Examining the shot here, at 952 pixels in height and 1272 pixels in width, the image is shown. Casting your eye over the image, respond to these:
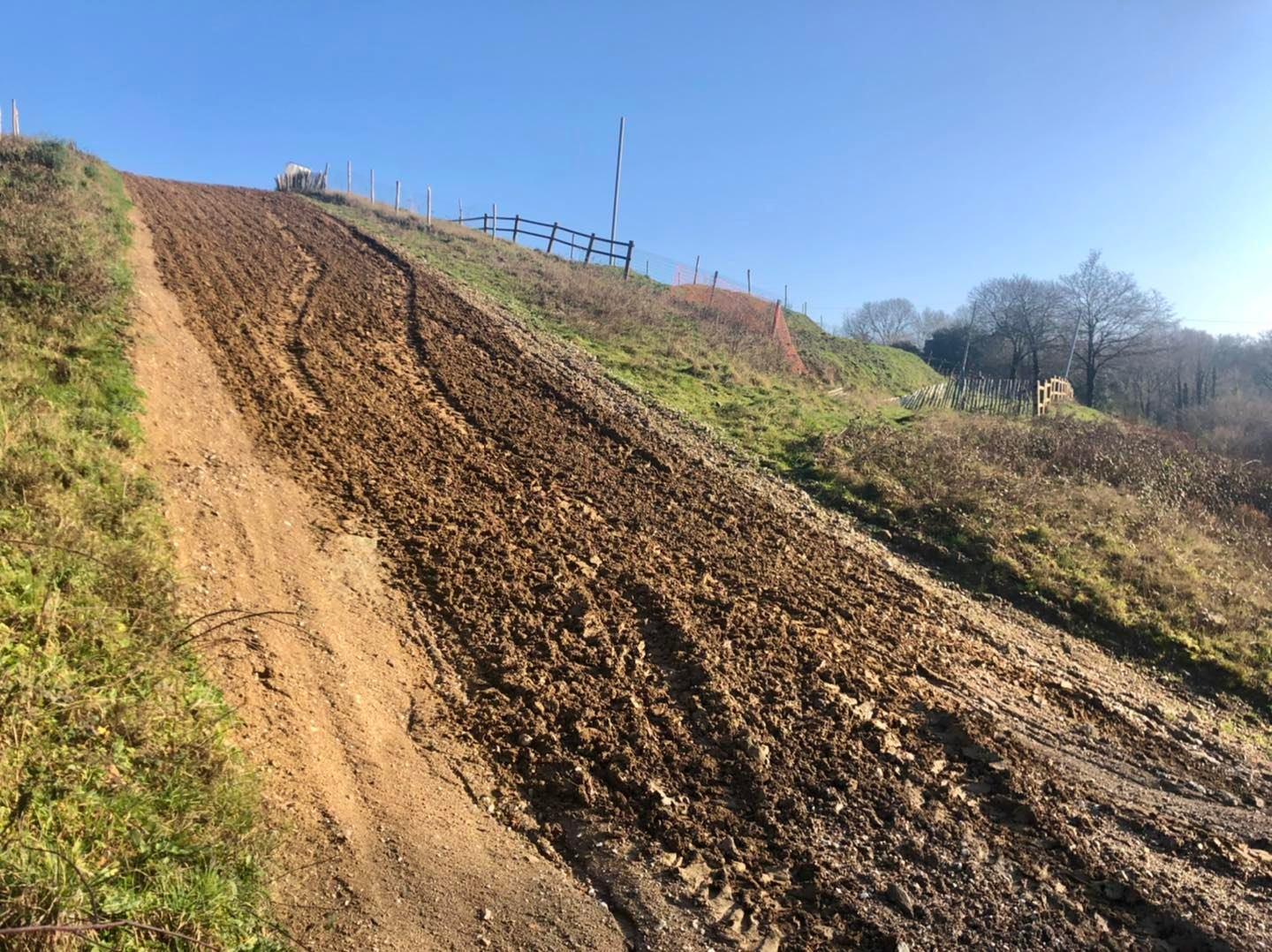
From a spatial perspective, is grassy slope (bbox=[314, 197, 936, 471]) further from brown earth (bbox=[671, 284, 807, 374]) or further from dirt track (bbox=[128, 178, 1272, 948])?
dirt track (bbox=[128, 178, 1272, 948])

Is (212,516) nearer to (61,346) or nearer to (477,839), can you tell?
(61,346)

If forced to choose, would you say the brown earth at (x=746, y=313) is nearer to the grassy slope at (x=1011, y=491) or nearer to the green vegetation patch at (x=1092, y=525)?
the grassy slope at (x=1011, y=491)

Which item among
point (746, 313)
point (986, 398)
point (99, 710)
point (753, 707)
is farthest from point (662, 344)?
point (99, 710)

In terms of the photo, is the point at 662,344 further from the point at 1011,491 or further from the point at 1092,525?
the point at 1092,525

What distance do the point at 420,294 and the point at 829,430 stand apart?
30.6 ft

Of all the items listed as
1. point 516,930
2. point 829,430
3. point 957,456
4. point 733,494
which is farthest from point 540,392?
point 516,930

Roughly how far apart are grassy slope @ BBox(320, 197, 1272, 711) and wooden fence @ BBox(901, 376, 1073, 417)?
2838 millimetres

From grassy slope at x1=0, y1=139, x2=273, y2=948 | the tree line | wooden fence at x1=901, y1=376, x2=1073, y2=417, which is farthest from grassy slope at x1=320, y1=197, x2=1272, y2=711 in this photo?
the tree line

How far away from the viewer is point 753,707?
510cm

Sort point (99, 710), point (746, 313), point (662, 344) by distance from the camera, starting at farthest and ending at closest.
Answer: point (746, 313) → point (662, 344) → point (99, 710)

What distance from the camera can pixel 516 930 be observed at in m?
3.33

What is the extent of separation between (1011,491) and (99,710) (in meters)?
11.5

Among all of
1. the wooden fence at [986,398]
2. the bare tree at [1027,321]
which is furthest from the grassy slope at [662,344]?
the bare tree at [1027,321]

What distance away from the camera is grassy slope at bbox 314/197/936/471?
1466 centimetres
